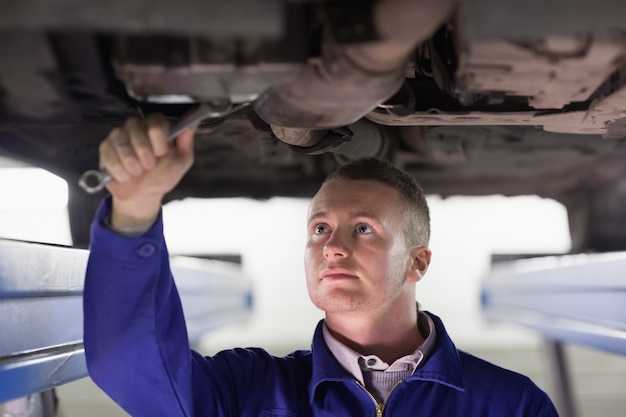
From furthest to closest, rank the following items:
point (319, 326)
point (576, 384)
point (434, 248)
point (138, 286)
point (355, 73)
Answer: point (434, 248), point (576, 384), point (319, 326), point (138, 286), point (355, 73)

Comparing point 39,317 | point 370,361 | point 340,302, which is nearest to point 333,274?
point 340,302

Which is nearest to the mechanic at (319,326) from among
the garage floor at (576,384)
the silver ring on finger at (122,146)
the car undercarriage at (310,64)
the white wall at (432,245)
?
the silver ring on finger at (122,146)

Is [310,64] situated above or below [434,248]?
above

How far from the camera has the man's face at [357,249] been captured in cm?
122

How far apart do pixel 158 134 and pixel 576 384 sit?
13.5 ft

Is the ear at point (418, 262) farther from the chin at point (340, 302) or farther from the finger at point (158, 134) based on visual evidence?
the finger at point (158, 134)

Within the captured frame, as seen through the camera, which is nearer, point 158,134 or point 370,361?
point 158,134

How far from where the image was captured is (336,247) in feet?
4.06

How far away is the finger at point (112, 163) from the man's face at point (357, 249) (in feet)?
1.53

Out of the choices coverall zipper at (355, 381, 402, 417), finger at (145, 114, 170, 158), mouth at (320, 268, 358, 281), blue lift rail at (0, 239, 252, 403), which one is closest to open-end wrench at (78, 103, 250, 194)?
finger at (145, 114, 170, 158)

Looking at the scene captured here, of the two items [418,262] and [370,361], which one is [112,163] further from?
[418,262]

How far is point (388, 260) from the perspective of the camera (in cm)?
129

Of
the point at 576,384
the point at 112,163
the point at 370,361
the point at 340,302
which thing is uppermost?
the point at 112,163

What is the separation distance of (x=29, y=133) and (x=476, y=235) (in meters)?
4.09
